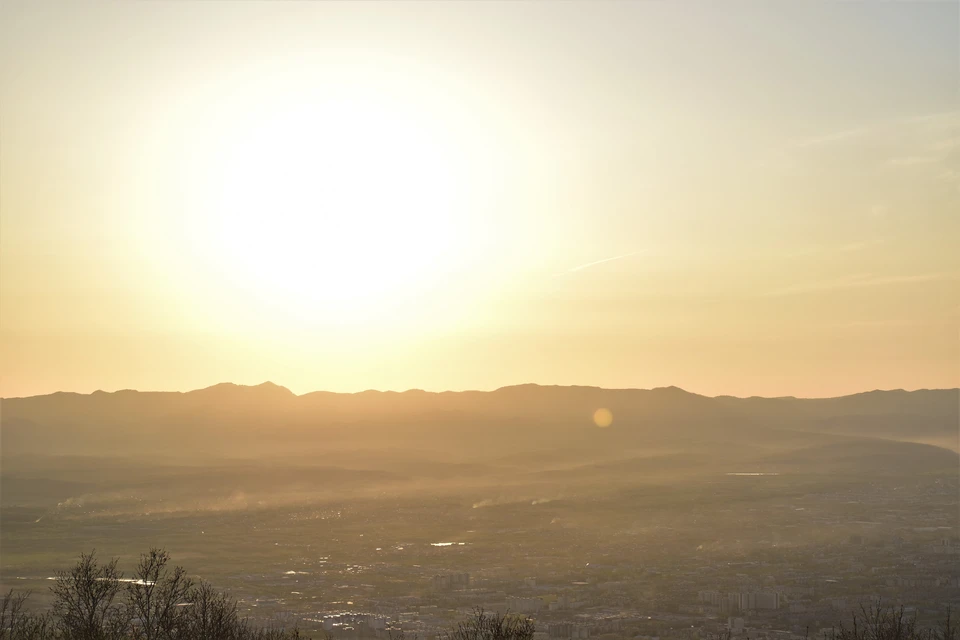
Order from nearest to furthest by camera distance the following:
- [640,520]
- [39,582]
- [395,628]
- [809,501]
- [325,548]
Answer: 1. [395,628]
2. [39,582]
3. [325,548]
4. [640,520]
5. [809,501]

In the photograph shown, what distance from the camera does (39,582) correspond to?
107 m

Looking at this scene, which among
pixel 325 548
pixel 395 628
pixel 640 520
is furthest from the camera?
pixel 640 520

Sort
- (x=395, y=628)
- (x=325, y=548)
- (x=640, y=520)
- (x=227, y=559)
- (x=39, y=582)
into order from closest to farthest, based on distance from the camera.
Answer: (x=395, y=628) → (x=39, y=582) → (x=227, y=559) → (x=325, y=548) → (x=640, y=520)

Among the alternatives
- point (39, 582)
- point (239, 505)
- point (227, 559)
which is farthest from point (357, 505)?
point (39, 582)

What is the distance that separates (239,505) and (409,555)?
73.1m

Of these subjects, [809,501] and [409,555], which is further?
[809,501]

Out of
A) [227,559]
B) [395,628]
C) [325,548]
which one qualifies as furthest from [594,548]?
[395,628]

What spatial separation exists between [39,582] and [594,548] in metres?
79.5

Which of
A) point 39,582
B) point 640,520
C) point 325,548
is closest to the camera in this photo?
point 39,582

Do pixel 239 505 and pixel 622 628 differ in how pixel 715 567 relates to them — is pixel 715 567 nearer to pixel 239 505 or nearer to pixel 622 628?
pixel 622 628

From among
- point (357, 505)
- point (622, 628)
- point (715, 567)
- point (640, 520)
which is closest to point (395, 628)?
point (622, 628)

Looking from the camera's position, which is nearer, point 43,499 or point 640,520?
point 640,520

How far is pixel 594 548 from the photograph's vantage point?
13800 centimetres

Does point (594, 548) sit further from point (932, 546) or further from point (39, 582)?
point (39, 582)
